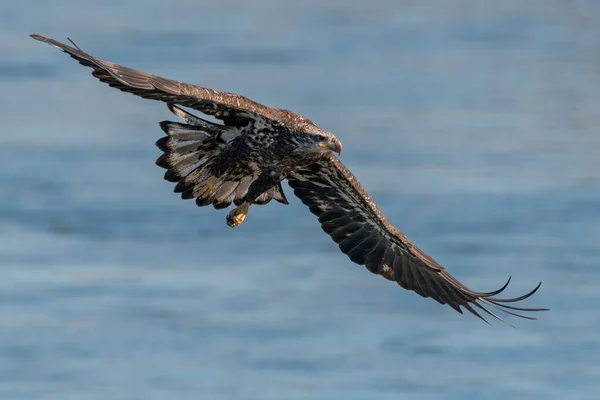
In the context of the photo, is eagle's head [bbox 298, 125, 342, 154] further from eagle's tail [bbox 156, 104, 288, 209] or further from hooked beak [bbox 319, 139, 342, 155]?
eagle's tail [bbox 156, 104, 288, 209]

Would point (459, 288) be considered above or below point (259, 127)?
below

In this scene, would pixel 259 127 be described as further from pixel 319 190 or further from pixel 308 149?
pixel 319 190

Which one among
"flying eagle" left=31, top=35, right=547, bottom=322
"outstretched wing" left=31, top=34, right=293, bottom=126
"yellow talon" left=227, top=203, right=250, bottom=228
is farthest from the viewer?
"yellow talon" left=227, top=203, right=250, bottom=228

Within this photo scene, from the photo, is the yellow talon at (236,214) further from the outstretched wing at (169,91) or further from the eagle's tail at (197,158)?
the outstretched wing at (169,91)

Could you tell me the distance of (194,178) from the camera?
1045cm

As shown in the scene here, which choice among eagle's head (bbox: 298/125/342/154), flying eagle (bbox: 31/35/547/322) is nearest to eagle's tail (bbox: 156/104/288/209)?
flying eagle (bbox: 31/35/547/322)

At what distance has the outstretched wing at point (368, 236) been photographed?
36.1ft

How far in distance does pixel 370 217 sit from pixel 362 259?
34 cm

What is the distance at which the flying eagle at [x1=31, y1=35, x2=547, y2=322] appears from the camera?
10023 millimetres

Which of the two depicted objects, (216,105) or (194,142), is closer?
(216,105)

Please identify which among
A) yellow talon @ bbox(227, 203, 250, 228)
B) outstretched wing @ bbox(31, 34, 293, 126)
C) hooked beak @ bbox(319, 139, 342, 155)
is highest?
hooked beak @ bbox(319, 139, 342, 155)

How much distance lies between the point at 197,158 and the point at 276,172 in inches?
22.6

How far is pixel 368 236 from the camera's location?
1134 centimetres

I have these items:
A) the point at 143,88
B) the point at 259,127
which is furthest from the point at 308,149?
the point at 143,88
